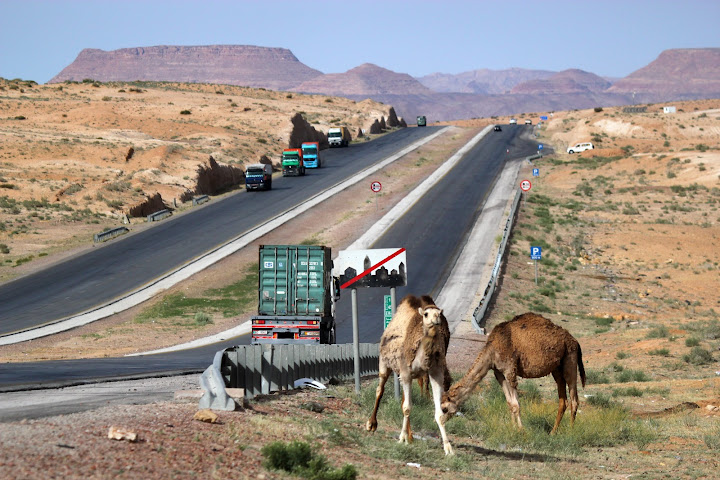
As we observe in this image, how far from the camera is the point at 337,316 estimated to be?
4412 cm

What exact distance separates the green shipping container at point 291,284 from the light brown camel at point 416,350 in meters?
14.7

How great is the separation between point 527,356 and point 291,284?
47.0ft

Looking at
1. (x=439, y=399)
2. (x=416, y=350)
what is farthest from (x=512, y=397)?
(x=416, y=350)

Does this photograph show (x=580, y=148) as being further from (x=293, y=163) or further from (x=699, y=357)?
(x=699, y=357)

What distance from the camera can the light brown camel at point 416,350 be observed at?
43.5 feet

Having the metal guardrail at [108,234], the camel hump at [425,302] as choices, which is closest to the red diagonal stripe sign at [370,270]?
the camel hump at [425,302]

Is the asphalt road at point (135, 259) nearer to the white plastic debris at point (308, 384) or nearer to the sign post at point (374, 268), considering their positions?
the white plastic debris at point (308, 384)

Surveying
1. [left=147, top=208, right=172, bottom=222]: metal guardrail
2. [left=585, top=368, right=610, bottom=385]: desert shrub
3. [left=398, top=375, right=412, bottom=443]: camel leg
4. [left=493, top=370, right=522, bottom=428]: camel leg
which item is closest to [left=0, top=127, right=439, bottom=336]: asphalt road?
[left=147, top=208, right=172, bottom=222]: metal guardrail

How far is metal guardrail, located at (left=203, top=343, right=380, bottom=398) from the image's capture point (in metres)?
16.0

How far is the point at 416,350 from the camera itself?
44.7 feet

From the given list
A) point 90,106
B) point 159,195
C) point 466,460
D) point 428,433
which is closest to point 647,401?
point 428,433

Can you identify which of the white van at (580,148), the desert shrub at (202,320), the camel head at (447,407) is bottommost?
the desert shrub at (202,320)

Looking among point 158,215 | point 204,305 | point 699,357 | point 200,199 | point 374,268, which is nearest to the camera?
point 374,268

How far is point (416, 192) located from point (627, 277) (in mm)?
29163
